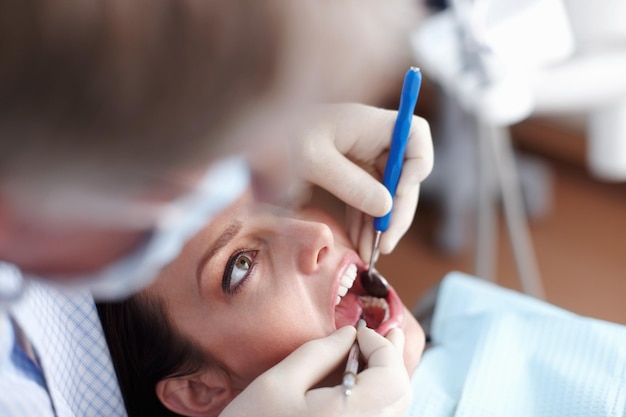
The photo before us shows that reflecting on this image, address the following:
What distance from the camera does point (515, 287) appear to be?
2.09m

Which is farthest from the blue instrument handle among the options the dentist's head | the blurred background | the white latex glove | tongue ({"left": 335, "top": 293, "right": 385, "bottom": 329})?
the dentist's head

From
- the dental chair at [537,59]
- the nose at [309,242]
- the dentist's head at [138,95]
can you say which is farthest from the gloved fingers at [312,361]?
the dental chair at [537,59]

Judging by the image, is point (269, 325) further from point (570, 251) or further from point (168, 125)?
point (570, 251)

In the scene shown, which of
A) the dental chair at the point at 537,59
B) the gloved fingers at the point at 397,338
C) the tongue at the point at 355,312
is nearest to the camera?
the gloved fingers at the point at 397,338

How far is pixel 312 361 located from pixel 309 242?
17 centimetres

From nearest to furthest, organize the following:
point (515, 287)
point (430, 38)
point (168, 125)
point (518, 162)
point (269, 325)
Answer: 1. point (168, 125)
2. point (269, 325)
3. point (430, 38)
4. point (515, 287)
5. point (518, 162)

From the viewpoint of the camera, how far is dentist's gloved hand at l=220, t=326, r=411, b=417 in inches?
29.5

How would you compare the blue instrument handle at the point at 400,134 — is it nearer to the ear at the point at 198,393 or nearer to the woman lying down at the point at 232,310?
the woman lying down at the point at 232,310

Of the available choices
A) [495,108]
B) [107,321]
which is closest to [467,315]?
[495,108]

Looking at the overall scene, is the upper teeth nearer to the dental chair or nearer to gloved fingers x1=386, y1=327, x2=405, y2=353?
gloved fingers x1=386, y1=327, x2=405, y2=353

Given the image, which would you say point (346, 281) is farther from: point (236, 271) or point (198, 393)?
point (198, 393)

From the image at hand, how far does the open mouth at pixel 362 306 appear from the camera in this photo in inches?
36.4

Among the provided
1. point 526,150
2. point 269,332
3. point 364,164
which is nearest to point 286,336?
point 269,332

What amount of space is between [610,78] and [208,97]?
958 millimetres
